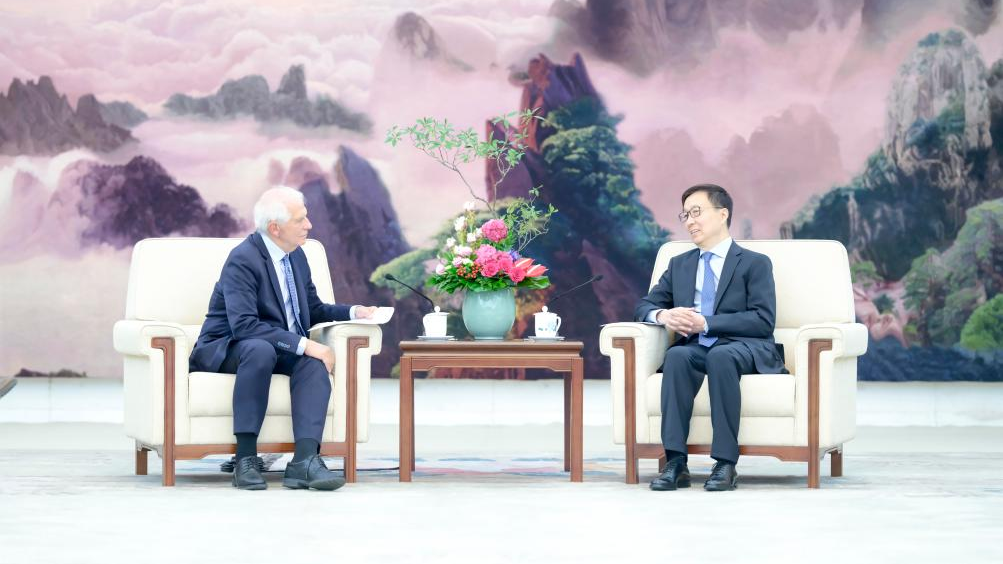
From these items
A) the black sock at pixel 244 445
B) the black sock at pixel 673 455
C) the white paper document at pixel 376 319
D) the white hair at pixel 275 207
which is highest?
the white hair at pixel 275 207

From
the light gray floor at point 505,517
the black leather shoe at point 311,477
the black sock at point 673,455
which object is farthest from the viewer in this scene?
the black sock at point 673,455

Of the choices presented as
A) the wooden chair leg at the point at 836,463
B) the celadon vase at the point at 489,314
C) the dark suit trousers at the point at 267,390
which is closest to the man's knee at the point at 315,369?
the dark suit trousers at the point at 267,390

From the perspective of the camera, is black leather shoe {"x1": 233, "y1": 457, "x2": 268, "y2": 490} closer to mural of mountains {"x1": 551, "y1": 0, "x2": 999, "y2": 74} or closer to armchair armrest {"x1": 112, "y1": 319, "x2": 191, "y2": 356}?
armchair armrest {"x1": 112, "y1": 319, "x2": 191, "y2": 356}

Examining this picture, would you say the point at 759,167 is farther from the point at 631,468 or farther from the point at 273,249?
the point at 273,249

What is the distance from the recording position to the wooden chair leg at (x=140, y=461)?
496 cm

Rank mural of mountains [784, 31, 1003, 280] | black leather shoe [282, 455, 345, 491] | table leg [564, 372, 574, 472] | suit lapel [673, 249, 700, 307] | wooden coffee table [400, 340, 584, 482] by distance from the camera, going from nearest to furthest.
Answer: black leather shoe [282, 455, 345, 491], wooden coffee table [400, 340, 584, 482], suit lapel [673, 249, 700, 307], table leg [564, 372, 574, 472], mural of mountains [784, 31, 1003, 280]

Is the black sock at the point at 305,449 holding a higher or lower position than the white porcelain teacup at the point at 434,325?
lower

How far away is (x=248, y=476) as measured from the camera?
4488mm

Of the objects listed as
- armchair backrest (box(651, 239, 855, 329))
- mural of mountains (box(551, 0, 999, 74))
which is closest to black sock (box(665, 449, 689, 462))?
armchair backrest (box(651, 239, 855, 329))

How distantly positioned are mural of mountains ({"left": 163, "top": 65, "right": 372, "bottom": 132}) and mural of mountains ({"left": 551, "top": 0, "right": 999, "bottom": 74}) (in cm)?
132

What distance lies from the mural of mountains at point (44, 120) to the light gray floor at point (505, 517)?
2.56m

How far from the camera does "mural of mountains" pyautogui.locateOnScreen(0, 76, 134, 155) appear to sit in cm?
758

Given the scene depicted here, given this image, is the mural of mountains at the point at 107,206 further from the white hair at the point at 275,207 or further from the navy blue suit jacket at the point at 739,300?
the navy blue suit jacket at the point at 739,300

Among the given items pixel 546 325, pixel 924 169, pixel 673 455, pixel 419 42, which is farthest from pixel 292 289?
pixel 924 169
